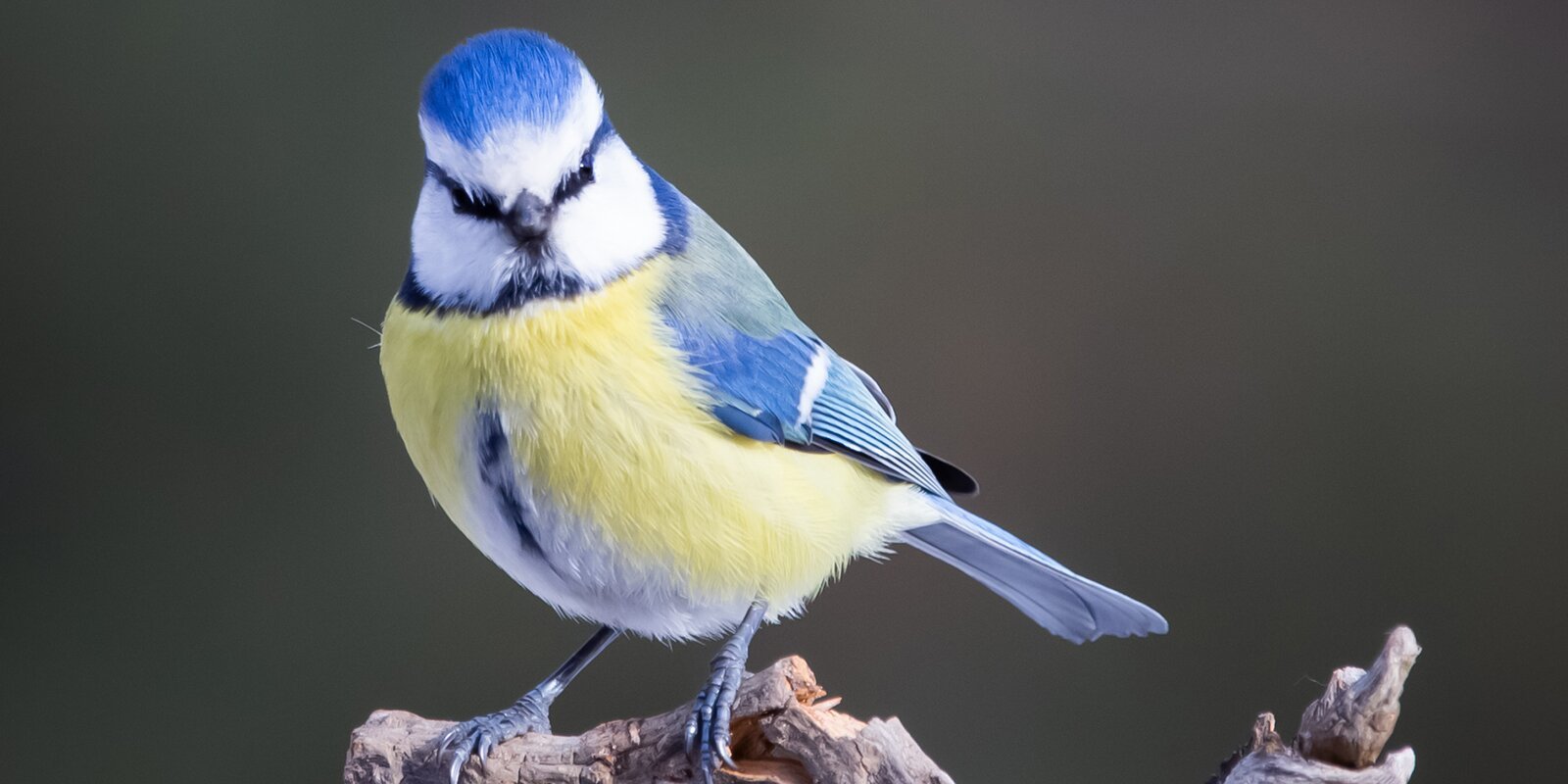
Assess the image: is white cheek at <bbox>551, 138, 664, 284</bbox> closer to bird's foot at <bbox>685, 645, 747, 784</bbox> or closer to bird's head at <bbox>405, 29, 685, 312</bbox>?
bird's head at <bbox>405, 29, 685, 312</bbox>

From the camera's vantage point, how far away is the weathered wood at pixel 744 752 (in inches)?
42.5

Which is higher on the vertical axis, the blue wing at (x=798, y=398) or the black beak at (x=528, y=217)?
the black beak at (x=528, y=217)

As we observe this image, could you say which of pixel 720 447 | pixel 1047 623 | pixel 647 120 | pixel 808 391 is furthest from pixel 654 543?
pixel 647 120

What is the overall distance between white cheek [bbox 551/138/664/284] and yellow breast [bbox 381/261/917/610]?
2 cm

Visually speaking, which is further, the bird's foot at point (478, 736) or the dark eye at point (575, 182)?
the bird's foot at point (478, 736)

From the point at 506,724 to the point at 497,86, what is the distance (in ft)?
1.69

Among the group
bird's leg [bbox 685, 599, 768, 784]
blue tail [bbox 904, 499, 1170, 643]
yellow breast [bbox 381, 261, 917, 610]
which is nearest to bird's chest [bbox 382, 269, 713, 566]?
yellow breast [bbox 381, 261, 917, 610]

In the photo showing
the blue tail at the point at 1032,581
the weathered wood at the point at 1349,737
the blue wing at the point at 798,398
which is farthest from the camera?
the blue tail at the point at 1032,581

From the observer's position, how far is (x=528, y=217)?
1.00 meters

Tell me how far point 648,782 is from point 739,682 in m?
0.10

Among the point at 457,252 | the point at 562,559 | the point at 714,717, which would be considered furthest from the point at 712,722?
the point at 457,252

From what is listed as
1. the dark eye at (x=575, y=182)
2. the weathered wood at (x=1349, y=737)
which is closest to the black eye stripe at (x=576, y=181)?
the dark eye at (x=575, y=182)

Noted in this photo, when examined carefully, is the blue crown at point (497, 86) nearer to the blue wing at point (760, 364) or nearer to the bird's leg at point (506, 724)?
the blue wing at point (760, 364)

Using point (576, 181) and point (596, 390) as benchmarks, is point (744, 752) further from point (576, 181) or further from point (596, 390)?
point (576, 181)
